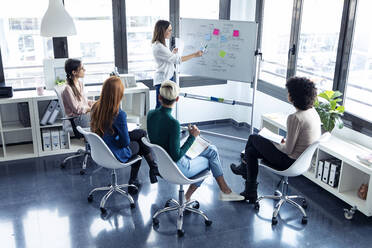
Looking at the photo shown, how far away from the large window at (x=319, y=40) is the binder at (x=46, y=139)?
10.5ft

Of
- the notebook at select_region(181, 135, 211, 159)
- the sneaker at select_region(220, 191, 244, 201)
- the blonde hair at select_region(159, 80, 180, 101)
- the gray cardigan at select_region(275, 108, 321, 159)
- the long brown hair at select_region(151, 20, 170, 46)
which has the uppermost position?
the long brown hair at select_region(151, 20, 170, 46)

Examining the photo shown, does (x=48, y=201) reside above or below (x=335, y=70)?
below

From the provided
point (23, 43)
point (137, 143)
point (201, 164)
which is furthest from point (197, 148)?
point (23, 43)

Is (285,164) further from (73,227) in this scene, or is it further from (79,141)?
(79,141)

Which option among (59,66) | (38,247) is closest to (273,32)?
(59,66)

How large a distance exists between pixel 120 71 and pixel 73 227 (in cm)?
265

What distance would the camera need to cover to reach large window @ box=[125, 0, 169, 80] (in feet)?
17.4

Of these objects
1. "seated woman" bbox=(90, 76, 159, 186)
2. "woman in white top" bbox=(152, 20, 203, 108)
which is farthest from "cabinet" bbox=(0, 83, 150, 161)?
"seated woman" bbox=(90, 76, 159, 186)

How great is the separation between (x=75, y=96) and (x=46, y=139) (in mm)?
868

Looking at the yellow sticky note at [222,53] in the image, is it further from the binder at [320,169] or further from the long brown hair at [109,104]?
the long brown hair at [109,104]

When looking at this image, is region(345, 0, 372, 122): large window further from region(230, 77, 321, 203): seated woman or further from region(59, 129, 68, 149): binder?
region(59, 129, 68, 149): binder

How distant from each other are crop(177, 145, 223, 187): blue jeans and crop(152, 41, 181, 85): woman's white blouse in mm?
1767

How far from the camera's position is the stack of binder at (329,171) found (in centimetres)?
370

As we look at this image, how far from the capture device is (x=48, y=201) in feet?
12.3
